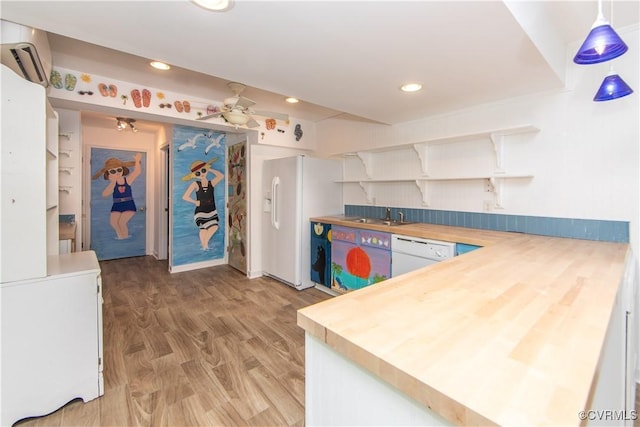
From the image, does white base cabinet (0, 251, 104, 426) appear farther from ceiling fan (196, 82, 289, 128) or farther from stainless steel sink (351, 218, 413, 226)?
stainless steel sink (351, 218, 413, 226)

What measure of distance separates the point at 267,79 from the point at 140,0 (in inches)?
Answer: 38.3

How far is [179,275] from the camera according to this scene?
4.38 metres

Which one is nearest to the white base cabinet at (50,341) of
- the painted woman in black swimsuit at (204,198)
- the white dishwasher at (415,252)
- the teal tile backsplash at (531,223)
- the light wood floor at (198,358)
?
the light wood floor at (198,358)

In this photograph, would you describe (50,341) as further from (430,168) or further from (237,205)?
(430,168)

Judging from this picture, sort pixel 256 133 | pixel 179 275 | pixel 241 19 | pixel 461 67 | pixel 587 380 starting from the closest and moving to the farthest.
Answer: pixel 587 380 < pixel 241 19 < pixel 461 67 < pixel 256 133 < pixel 179 275

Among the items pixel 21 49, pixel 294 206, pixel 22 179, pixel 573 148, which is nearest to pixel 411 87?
pixel 573 148

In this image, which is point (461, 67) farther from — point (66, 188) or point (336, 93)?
point (66, 188)

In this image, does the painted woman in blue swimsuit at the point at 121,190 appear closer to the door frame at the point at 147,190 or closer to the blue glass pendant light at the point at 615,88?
the door frame at the point at 147,190

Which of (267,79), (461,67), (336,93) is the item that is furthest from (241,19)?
(461,67)

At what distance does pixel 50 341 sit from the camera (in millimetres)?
1667

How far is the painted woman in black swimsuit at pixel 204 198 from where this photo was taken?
4.62 metres

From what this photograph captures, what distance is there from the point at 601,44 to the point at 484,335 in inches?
51.2

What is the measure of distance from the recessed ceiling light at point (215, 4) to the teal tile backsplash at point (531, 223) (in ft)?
8.66

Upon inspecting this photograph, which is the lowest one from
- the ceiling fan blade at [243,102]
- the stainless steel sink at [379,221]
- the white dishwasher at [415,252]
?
the white dishwasher at [415,252]
